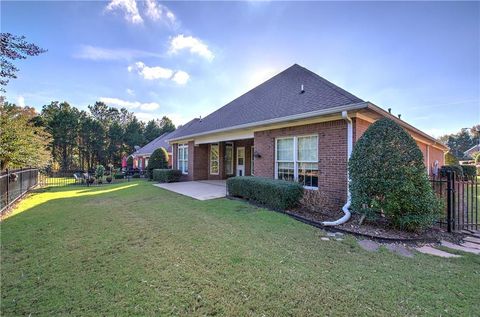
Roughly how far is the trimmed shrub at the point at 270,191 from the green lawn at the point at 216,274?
1520 mm

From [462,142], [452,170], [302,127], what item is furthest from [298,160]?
[462,142]

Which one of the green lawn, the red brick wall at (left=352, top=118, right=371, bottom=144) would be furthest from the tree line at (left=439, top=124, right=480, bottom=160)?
the green lawn

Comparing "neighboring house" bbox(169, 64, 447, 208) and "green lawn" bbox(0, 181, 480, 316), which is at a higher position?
"neighboring house" bbox(169, 64, 447, 208)

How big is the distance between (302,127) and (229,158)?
8.84 meters

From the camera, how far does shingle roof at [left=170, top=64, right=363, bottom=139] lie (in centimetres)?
791

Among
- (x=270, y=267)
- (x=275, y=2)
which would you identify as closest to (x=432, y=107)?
(x=275, y=2)

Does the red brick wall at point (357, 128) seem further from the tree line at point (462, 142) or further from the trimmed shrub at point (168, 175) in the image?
the tree line at point (462, 142)

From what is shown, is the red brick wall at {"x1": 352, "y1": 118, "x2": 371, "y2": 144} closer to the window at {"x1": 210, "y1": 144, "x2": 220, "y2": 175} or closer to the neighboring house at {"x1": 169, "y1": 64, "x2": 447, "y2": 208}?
the neighboring house at {"x1": 169, "y1": 64, "x2": 447, "y2": 208}

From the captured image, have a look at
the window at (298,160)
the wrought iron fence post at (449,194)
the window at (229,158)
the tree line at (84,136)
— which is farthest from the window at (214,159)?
the tree line at (84,136)

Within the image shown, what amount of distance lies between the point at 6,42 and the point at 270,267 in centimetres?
729

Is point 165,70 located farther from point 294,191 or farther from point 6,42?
point 294,191

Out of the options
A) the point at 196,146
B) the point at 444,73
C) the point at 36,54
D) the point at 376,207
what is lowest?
the point at 376,207

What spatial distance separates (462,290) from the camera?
2.97 metres

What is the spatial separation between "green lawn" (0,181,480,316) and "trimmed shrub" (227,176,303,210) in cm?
152
